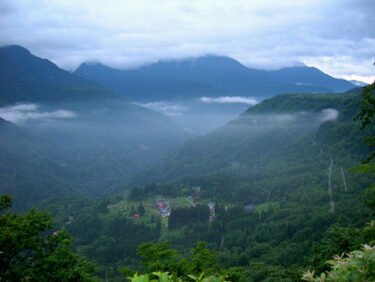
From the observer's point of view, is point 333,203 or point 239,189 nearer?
point 333,203

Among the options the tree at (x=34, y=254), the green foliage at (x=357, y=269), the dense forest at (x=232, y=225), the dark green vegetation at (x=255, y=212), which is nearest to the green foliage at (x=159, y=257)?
the dense forest at (x=232, y=225)

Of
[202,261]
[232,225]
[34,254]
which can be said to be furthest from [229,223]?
[34,254]

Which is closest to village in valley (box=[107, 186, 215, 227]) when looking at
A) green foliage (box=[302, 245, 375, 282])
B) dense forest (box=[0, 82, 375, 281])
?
dense forest (box=[0, 82, 375, 281])

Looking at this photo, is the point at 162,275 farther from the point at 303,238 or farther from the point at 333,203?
the point at 333,203

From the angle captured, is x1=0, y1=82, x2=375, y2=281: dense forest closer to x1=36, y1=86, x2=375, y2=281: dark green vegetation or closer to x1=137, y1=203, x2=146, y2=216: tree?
x1=36, y1=86, x2=375, y2=281: dark green vegetation

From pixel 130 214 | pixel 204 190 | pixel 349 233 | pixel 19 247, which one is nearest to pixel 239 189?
pixel 204 190

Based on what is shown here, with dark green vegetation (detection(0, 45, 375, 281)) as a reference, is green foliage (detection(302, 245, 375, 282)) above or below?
above

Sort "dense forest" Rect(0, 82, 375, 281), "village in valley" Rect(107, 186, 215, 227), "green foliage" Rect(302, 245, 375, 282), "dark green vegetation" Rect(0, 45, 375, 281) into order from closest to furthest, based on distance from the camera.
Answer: "green foliage" Rect(302, 245, 375, 282), "dense forest" Rect(0, 82, 375, 281), "dark green vegetation" Rect(0, 45, 375, 281), "village in valley" Rect(107, 186, 215, 227)

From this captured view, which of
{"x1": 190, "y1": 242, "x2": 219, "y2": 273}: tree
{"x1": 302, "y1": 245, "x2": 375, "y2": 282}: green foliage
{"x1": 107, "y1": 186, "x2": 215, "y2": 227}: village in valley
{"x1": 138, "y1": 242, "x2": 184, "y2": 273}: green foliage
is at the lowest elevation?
{"x1": 107, "y1": 186, "x2": 215, "y2": 227}: village in valley
